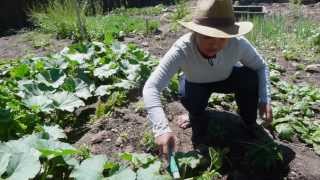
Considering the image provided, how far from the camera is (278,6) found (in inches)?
352

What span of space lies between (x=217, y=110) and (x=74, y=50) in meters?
1.56

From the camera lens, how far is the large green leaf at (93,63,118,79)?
13.0 ft

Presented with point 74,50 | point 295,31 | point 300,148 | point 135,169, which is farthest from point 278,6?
point 135,169

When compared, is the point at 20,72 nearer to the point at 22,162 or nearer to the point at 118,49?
the point at 118,49

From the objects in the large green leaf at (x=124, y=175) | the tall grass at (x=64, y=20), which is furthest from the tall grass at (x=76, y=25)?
the large green leaf at (x=124, y=175)

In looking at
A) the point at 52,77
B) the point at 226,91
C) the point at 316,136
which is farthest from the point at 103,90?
the point at 316,136

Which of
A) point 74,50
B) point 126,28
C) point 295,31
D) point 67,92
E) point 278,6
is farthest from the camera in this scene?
point 278,6

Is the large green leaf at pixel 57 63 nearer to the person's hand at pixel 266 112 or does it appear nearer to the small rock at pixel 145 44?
the person's hand at pixel 266 112

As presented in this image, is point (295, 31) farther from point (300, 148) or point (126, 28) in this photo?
point (300, 148)

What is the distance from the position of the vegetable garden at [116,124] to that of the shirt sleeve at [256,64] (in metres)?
Answer: 0.28

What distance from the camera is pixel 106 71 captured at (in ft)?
13.1

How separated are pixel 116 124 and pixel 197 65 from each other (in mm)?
816

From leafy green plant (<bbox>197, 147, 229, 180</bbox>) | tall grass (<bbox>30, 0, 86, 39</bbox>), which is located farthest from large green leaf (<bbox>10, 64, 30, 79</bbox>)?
tall grass (<bbox>30, 0, 86, 39</bbox>)

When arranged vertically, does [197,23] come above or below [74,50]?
above
